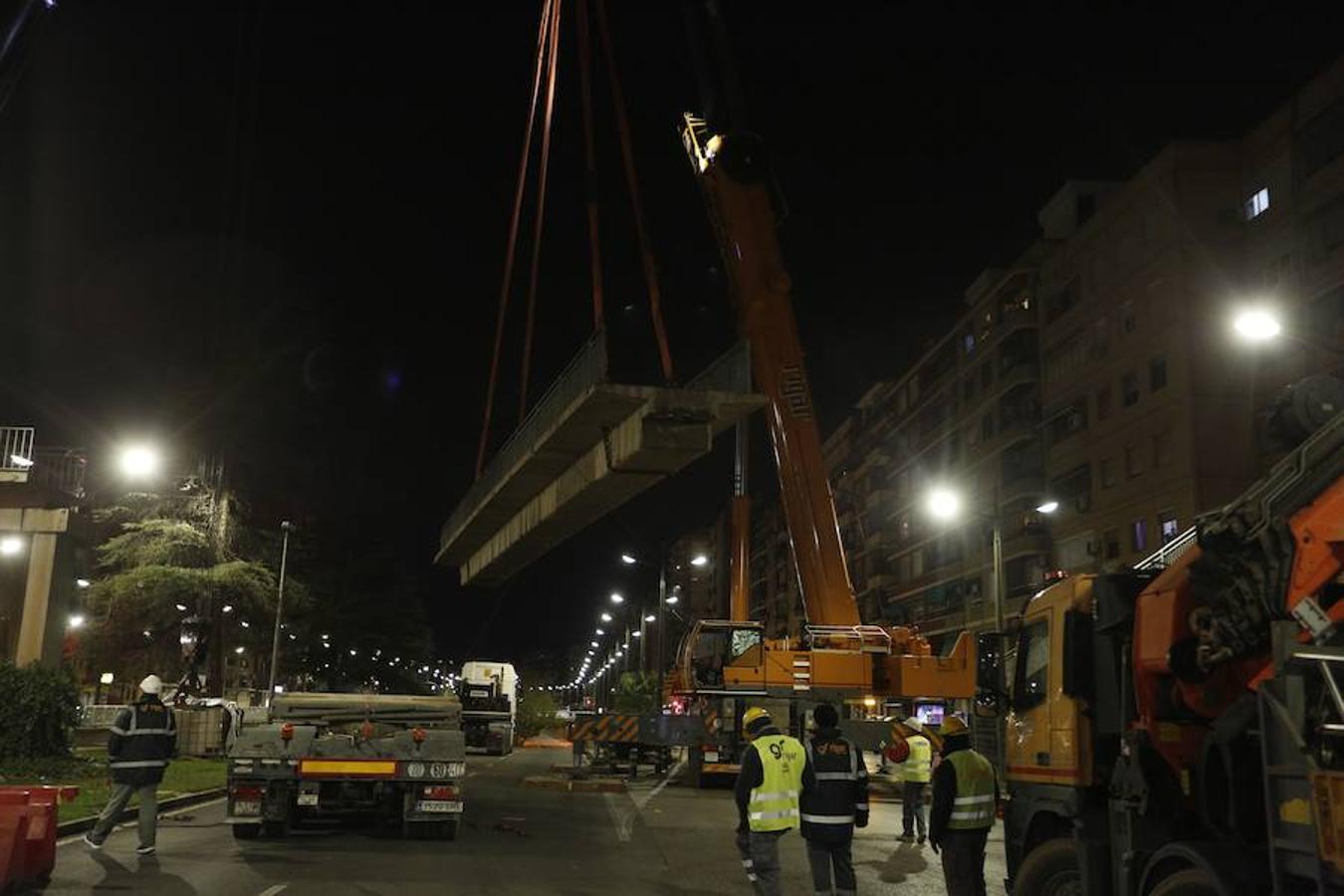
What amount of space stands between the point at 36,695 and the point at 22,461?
8294 mm

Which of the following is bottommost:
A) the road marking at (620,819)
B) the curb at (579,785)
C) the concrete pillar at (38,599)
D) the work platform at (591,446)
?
the road marking at (620,819)

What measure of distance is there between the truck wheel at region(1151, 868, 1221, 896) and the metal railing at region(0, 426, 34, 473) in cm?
2615

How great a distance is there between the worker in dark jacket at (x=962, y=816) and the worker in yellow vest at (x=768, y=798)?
1.14m

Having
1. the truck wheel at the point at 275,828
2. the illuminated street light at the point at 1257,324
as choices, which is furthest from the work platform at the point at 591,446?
the truck wheel at the point at 275,828

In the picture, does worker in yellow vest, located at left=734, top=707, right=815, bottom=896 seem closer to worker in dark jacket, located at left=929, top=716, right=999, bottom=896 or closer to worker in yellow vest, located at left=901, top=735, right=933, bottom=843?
worker in dark jacket, located at left=929, top=716, right=999, bottom=896

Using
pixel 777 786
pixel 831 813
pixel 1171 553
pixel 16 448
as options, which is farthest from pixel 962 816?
pixel 16 448

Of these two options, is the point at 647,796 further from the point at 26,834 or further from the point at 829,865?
the point at 829,865

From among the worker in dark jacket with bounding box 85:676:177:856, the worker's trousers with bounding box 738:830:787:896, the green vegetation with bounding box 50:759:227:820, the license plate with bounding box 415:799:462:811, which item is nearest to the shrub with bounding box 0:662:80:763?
the green vegetation with bounding box 50:759:227:820

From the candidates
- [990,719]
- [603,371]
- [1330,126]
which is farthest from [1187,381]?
[990,719]

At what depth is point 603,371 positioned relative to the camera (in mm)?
15156

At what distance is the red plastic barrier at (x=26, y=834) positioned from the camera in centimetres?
922

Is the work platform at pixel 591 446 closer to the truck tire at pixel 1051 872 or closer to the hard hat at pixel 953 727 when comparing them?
the hard hat at pixel 953 727

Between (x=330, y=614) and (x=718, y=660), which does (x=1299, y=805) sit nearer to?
(x=718, y=660)

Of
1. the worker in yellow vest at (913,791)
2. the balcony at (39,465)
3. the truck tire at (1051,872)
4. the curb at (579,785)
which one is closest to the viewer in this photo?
the truck tire at (1051,872)
